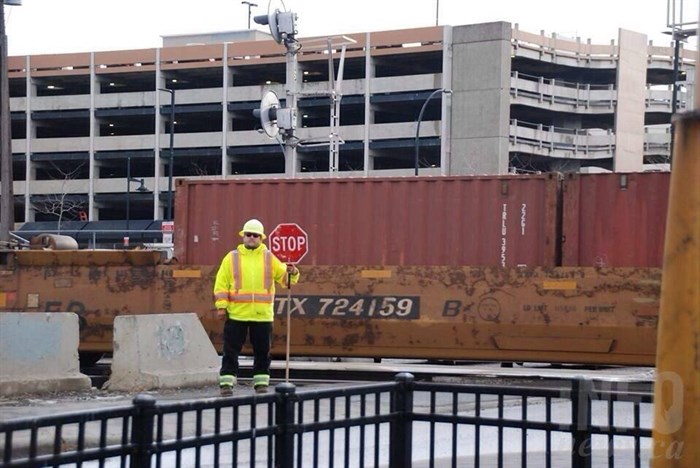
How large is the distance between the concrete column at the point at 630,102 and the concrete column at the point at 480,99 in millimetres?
9085

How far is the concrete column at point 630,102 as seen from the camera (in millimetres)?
76562

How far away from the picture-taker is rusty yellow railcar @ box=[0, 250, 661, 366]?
57.8 ft

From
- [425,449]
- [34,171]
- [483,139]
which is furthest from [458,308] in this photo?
[34,171]

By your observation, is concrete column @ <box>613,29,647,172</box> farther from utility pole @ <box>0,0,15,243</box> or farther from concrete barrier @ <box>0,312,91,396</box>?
concrete barrier @ <box>0,312,91,396</box>

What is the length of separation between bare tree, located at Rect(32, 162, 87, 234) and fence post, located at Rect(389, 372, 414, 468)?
70.1 meters

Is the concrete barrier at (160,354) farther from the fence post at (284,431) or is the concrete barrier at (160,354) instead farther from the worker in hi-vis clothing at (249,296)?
the fence post at (284,431)

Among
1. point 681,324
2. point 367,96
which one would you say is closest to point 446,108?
point 367,96

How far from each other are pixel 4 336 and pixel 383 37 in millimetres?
58559

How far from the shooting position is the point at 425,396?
14109mm

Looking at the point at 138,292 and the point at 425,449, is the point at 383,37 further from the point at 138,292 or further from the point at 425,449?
the point at 425,449

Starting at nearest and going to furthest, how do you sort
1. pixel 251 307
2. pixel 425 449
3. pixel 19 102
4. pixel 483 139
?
pixel 425 449, pixel 251 307, pixel 483 139, pixel 19 102

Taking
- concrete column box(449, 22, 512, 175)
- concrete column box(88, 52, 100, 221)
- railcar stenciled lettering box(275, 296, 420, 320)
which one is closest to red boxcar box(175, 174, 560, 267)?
railcar stenciled lettering box(275, 296, 420, 320)

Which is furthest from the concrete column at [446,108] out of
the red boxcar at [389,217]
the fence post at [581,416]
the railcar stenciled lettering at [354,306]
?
the fence post at [581,416]

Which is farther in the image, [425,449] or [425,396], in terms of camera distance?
[425,396]
